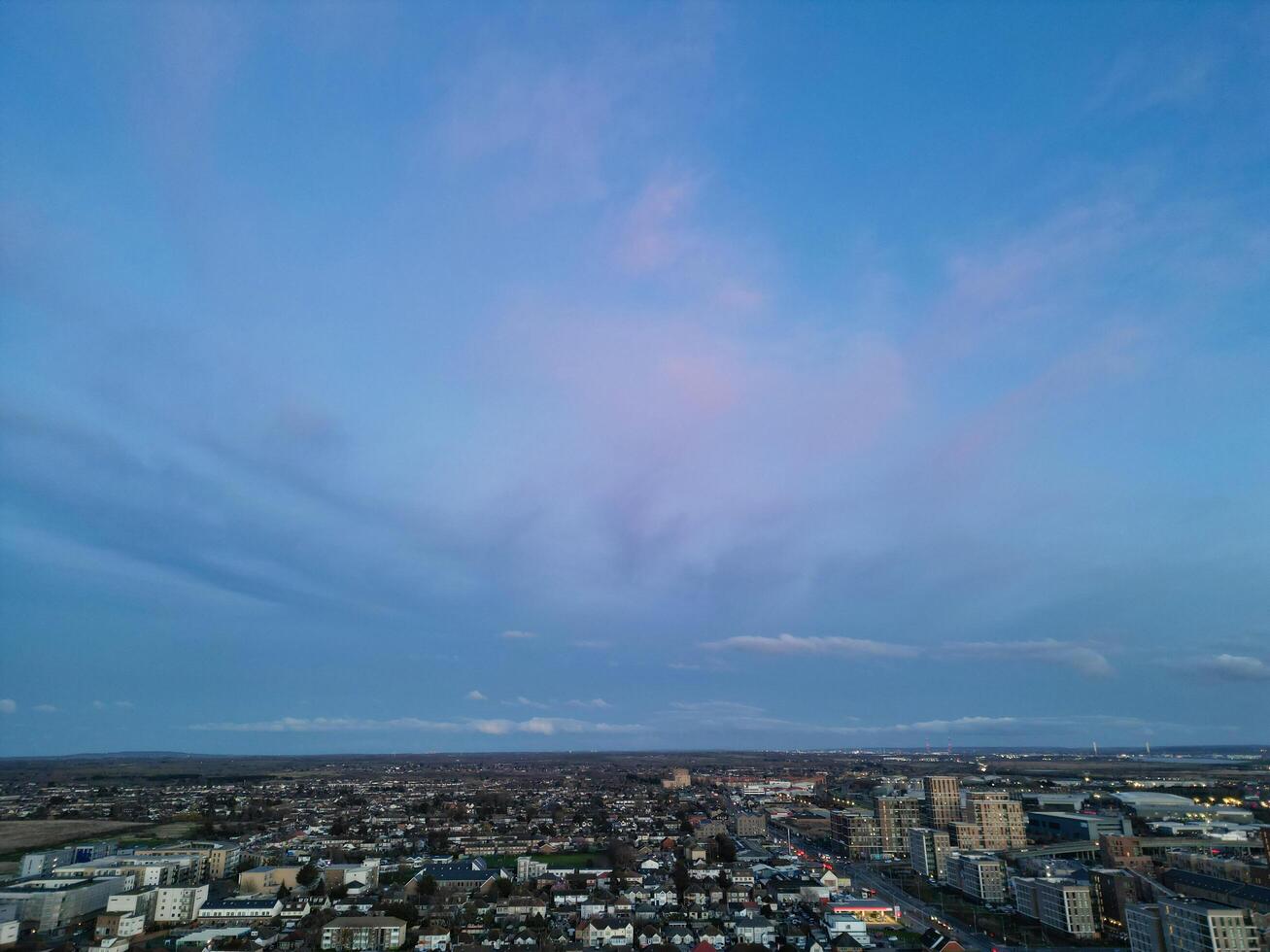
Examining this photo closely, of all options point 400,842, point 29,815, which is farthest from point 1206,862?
point 29,815

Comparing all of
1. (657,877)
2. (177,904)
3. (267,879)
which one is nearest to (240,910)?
(177,904)

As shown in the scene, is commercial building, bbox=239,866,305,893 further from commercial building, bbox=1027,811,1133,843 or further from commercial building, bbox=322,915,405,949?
commercial building, bbox=1027,811,1133,843

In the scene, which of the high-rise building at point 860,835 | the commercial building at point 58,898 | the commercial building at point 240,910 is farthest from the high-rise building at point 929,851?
the commercial building at point 58,898

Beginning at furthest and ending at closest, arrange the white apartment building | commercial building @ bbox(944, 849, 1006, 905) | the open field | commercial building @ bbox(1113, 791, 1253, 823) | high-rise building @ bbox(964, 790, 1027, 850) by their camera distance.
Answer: commercial building @ bbox(1113, 791, 1253, 823) → the open field → high-rise building @ bbox(964, 790, 1027, 850) → commercial building @ bbox(944, 849, 1006, 905) → the white apartment building

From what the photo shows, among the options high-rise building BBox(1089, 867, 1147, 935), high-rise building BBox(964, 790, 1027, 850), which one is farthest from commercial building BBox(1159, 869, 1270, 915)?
high-rise building BBox(964, 790, 1027, 850)

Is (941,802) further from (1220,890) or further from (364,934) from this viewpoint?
(364,934)

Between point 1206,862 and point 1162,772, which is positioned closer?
point 1206,862

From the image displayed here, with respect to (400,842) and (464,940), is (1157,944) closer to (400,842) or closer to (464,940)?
(464,940)
